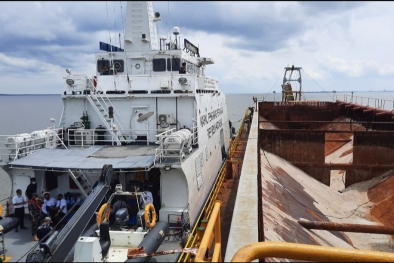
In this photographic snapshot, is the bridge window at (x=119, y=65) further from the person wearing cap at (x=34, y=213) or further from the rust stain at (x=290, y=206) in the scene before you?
the rust stain at (x=290, y=206)

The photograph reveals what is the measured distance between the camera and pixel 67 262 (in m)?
6.17

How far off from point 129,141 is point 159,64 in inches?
177

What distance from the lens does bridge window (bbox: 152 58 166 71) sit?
1571 cm

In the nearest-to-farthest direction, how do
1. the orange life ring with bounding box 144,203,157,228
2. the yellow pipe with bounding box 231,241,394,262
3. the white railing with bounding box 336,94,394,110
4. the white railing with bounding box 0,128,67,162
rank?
the yellow pipe with bounding box 231,241,394,262 < the orange life ring with bounding box 144,203,157,228 < the white railing with bounding box 0,128,67,162 < the white railing with bounding box 336,94,394,110

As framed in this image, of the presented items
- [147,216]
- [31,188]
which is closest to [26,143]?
[31,188]

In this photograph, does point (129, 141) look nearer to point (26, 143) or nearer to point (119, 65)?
point (26, 143)

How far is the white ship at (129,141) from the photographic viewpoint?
9.44 metres

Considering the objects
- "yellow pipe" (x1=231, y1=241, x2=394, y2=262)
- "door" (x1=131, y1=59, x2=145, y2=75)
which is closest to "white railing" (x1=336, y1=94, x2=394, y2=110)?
"door" (x1=131, y1=59, x2=145, y2=75)

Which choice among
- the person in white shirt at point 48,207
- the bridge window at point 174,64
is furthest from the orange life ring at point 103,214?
the bridge window at point 174,64

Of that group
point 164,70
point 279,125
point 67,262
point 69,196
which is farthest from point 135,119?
point 279,125

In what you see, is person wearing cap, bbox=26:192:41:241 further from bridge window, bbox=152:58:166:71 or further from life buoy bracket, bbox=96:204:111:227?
bridge window, bbox=152:58:166:71

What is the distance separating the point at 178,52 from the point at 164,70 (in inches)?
44.0

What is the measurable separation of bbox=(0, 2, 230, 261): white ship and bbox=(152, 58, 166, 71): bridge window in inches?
2.0

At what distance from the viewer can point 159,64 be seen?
1577 cm
